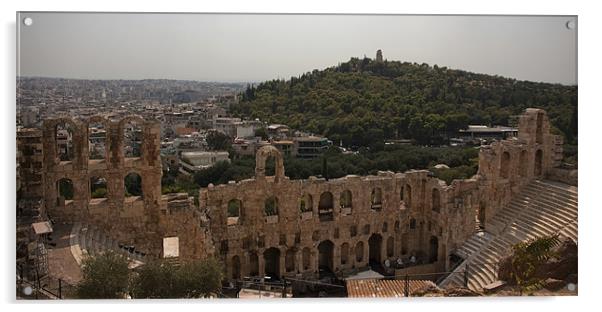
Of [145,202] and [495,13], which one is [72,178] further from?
[495,13]

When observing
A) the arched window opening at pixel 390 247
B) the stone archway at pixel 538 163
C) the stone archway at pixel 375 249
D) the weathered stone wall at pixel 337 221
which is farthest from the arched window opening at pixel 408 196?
the stone archway at pixel 538 163

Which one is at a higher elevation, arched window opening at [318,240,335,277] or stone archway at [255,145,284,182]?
stone archway at [255,145,284,182]

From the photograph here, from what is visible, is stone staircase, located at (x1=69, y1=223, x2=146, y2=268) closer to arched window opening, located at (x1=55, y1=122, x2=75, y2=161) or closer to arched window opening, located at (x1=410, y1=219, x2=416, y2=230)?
arched window opening, located at (x1=55, y1=122, x2=75, y2=161)

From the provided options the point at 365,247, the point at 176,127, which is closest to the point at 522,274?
the point at 365,247

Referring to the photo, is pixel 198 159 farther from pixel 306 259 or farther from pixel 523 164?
pixel 523 164

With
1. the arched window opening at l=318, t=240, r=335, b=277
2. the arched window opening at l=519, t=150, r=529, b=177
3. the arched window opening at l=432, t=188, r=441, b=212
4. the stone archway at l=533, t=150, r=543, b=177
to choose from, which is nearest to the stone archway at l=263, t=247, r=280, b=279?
the arched window opening at l=318, t=240, r=335, b=277

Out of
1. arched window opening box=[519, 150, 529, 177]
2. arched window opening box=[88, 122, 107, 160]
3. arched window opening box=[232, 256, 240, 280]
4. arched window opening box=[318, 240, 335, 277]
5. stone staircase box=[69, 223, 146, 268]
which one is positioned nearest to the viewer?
stone staircase box=[69, 223, 146, 268]

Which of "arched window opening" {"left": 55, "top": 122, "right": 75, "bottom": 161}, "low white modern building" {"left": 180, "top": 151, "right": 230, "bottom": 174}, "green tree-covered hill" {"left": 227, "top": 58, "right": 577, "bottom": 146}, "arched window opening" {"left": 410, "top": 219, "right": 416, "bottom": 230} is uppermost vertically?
"green tree-covered hill" {"left": 227, "top": 58, "right": 577, "bottom": 146}
